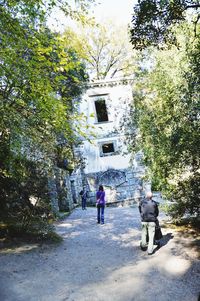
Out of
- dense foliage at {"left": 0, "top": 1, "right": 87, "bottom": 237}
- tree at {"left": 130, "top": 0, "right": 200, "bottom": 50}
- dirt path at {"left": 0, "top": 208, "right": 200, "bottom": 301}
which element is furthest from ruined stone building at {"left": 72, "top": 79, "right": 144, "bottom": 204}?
tree at {"left": 130, "top": 0, "right": 200, "bottom": 50}

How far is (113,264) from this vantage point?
7.12 metres

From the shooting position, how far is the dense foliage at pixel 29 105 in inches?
251

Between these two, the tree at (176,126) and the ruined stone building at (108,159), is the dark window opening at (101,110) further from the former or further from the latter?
the tree at (176,126)

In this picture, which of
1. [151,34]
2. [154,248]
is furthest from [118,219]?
[151,34]

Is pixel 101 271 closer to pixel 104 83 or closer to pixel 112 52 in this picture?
pixel 104 83

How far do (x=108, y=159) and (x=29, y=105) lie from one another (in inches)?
548

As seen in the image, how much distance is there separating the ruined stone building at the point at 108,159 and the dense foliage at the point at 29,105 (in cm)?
1106

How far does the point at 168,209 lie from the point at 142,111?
4190mm

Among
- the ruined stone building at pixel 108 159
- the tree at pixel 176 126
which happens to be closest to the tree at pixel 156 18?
the tree at pixel 176 126

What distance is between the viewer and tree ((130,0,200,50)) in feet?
17.6

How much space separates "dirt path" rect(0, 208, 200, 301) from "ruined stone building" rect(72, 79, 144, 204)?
37.5 feet

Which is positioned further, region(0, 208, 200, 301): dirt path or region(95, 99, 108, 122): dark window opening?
region(95, 99, 108, 122): dark window opening

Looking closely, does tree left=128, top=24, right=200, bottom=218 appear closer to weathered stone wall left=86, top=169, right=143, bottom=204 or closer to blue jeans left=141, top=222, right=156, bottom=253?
blue jeans left=141, top=222, right=156, bottom=253

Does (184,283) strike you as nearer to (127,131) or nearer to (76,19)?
(76,19)
